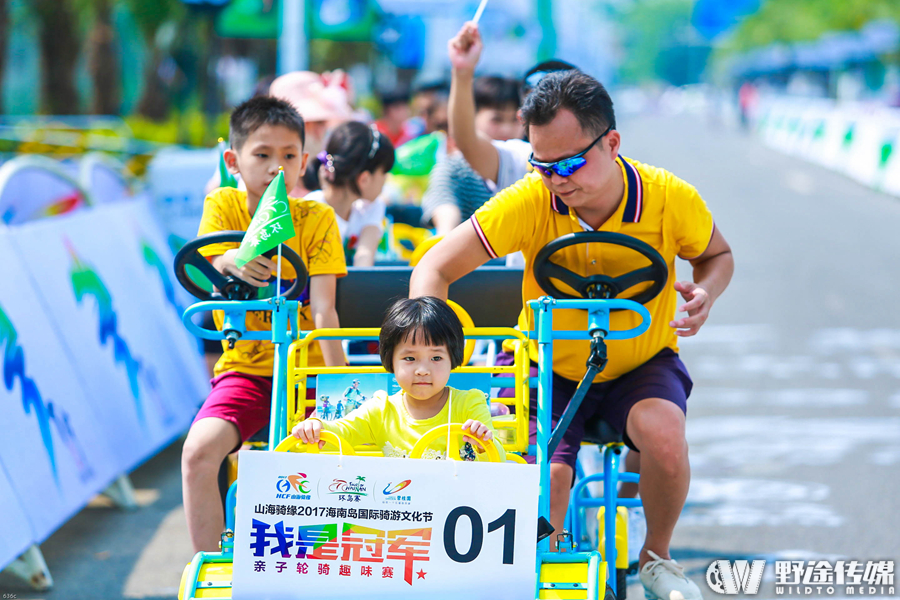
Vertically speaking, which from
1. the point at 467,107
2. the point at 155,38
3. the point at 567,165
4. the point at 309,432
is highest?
the point at 155,38

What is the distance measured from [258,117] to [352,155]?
1.17 meters

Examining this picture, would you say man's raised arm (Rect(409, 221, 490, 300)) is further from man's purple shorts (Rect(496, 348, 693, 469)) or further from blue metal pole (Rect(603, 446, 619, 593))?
blue metal pole (Rect(603, 446, 619, 593))

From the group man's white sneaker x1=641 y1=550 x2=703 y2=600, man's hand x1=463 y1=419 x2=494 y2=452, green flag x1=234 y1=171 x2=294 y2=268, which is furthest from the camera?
man's white sneaker x1=641 y1=550 x2=703 y2=600

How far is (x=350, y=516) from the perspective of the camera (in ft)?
9.18

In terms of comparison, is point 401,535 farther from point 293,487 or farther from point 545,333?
point 545,333

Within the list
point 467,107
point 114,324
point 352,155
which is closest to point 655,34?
point 114,324

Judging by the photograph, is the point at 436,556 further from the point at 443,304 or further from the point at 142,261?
the point at 142,261

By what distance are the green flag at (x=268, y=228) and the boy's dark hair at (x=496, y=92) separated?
272 cm

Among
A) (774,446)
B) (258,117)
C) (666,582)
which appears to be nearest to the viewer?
(666,582)

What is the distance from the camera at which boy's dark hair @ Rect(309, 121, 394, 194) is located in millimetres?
4895

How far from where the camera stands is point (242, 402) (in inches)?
143

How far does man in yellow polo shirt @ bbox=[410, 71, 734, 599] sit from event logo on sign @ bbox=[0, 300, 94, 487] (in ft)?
7.07

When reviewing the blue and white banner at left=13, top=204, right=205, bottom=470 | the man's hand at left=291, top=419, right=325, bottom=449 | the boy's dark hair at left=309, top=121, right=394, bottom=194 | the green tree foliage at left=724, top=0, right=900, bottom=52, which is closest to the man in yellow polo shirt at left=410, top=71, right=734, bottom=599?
the man's hand at left=291, top=419, right=325, bottom=449

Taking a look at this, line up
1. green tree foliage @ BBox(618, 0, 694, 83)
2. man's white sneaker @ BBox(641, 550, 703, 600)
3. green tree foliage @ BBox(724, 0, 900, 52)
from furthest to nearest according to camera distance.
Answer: green tree foliage @ BBox(618, 0, 694, 83)
green tree foliage @ BBox(724, 0, 900, 52)
man's white sneaker @ BBox(641, 550, 703, 600)
